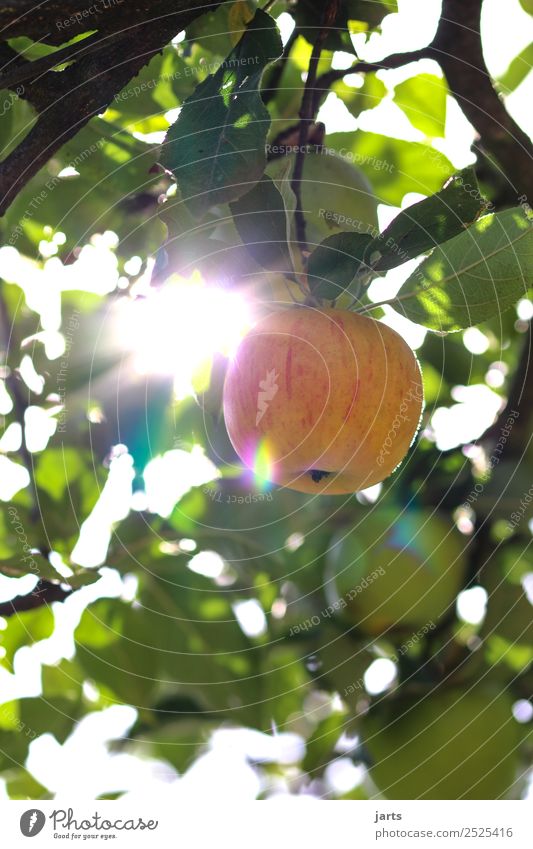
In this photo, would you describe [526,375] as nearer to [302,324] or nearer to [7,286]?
[302,324]

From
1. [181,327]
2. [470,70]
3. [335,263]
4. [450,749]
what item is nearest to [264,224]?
[335,263]

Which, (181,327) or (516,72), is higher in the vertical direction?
(516,72)

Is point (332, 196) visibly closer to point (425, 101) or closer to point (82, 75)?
point (425, 101)

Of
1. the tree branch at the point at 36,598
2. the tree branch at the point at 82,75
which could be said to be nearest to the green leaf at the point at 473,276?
the tree branch at the point at 82,75

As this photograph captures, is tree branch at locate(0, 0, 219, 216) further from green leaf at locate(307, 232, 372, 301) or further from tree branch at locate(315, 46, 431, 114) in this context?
tree branch at locate(315, 46, 431, 114)

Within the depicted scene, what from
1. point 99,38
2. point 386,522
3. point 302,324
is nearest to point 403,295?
point 302,324

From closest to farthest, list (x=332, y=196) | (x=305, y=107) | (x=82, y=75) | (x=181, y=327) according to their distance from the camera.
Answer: (x=82, y=75)
(x=305, y=107)
(x=332, y=196)
(x=181, y=327)
